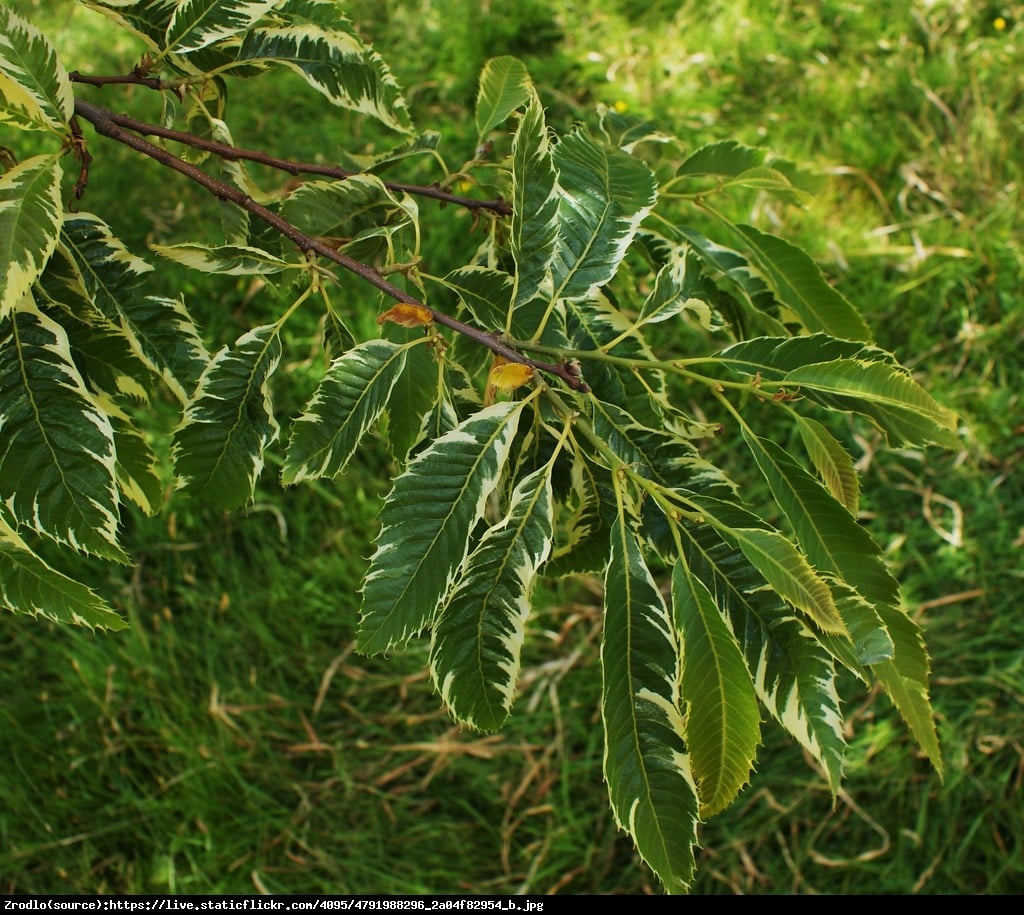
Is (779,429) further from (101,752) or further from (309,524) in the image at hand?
(101,752)

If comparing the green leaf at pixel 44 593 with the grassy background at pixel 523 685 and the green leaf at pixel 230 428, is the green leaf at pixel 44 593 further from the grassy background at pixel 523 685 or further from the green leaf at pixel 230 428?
the grassy background at pixel 523 685

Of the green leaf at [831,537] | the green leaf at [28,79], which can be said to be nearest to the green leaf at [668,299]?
the green leaf at [831,537]

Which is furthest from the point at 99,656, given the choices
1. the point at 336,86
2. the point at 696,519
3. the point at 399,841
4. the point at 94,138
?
the point at 696,519

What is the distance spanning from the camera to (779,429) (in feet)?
7.71

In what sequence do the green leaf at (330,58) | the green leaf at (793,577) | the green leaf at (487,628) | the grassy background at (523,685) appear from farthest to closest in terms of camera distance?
the grassy background at (523,685)
the green leaf at (330,58)
the green leaf at (487,628)
the green leaf at (793,577)

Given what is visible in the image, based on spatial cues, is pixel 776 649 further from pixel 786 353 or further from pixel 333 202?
pixel 333 202

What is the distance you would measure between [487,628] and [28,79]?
522 millimetres

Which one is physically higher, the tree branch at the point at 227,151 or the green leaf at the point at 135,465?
the tree branch at the point at 227,151

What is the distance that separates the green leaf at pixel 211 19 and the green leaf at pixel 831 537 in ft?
1.91

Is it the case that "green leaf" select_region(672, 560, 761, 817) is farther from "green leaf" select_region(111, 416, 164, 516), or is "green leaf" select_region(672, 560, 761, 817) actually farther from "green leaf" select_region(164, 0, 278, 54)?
"green leaf" select_region(164, 0, 278, 54)

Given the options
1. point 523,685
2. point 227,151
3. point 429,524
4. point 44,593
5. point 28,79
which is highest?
point 28,79

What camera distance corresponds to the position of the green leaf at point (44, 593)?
76cm

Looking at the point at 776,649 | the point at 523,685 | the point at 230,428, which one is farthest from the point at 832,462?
the point at 523,685

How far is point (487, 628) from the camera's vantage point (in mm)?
736
